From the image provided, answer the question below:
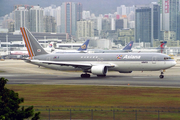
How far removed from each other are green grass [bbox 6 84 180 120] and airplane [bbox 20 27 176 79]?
12699 mm

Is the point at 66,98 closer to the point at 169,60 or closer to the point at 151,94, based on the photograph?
the point at 151,94

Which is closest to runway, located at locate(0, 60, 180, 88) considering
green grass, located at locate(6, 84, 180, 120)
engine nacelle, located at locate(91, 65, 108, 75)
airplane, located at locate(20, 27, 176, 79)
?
engine nacelle, located at locate(91, 65, 108, 75)

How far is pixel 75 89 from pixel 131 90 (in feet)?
22.6

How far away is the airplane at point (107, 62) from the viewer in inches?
2239

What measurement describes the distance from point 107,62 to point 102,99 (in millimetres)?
24353

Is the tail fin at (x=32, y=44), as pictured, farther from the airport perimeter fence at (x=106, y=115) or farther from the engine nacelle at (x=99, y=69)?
the airport perimeter fence at (x=106, y=115)

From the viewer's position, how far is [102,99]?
3478cm

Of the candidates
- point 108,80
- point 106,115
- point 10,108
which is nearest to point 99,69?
point 108,80

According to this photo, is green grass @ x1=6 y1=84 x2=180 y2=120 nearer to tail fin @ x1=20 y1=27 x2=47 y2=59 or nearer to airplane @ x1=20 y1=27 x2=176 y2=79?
airplane @ x1=20 y1=27 x2=176 y2=79

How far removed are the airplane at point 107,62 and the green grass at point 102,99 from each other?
1270 cm

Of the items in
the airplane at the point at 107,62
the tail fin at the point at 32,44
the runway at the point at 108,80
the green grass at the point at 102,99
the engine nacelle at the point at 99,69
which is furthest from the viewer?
the tail fin at the point at 32,44

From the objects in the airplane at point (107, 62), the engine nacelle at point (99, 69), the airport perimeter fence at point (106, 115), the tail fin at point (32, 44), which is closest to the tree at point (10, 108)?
the airport perimeter fence at point (106, 115)

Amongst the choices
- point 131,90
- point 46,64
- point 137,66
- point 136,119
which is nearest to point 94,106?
point 136,119

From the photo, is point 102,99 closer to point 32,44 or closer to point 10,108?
point 10,108
